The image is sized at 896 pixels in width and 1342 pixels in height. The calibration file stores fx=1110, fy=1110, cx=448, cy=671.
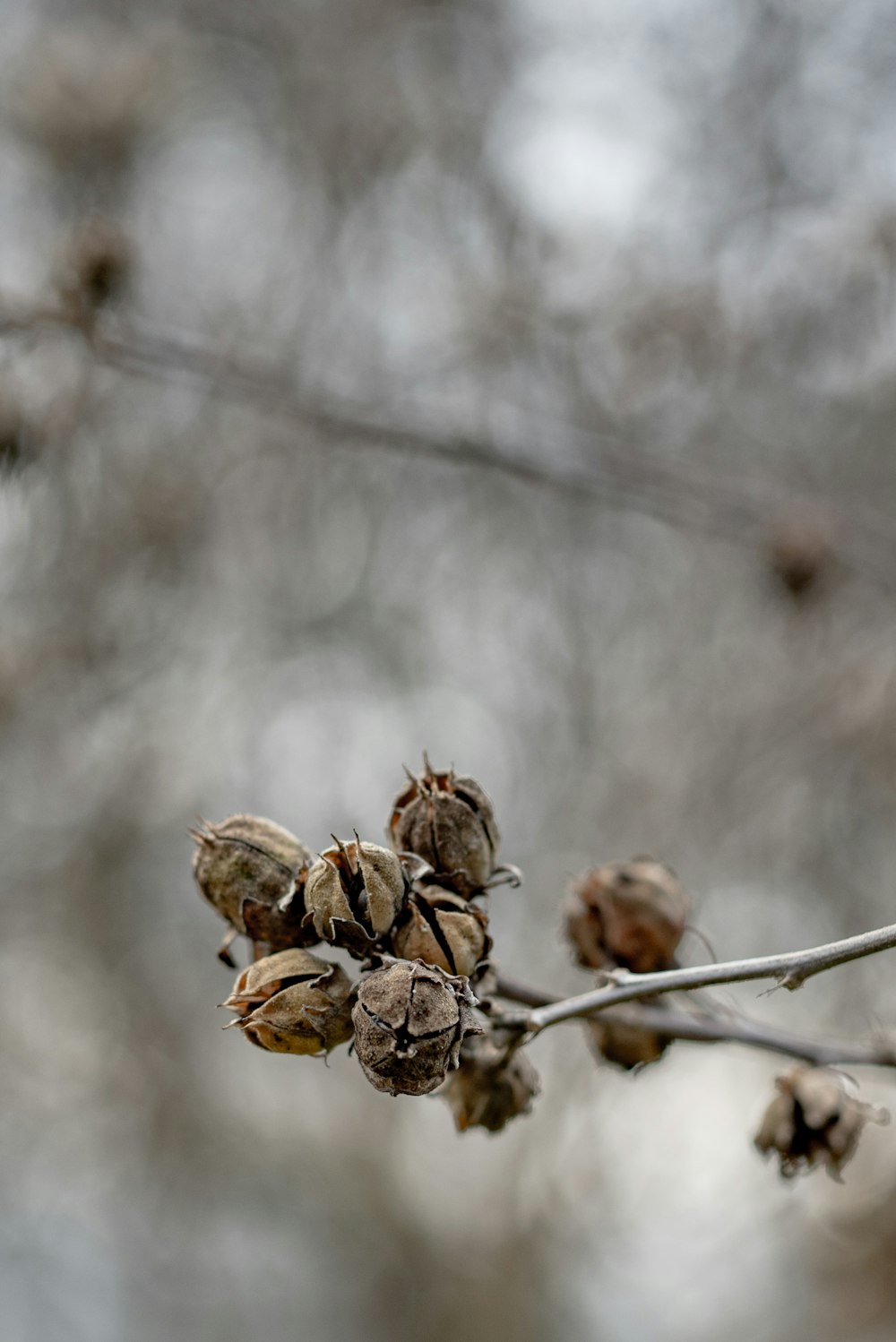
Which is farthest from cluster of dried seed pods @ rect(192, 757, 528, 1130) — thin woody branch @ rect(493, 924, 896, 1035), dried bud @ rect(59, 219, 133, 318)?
dried bud @ rect(59, 219, 133, 318)

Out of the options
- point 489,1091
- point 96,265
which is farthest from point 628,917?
point 96,265

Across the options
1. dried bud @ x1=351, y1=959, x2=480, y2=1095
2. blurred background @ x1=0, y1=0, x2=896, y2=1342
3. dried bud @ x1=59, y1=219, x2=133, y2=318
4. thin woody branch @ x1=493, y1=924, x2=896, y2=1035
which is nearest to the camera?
thin woody branch @ x1=493, y1=924, x2=896, y2=1035

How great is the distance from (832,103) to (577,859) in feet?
15.8

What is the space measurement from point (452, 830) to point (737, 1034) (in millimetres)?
546

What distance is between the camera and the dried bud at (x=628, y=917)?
1.84m

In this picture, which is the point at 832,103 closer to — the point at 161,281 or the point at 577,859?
the point at 161,281

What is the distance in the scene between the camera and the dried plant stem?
165cm

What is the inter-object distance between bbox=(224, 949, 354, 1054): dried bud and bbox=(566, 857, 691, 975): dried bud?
579 mm

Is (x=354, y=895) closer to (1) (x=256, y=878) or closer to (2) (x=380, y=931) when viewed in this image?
(2) (x=380, y=931)

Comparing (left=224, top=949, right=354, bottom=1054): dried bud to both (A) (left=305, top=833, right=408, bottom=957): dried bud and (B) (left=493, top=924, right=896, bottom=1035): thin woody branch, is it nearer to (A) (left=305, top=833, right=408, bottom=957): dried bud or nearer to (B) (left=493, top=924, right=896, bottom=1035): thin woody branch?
(A) (left=305, top=833, right=408, bottom=957): dried bud

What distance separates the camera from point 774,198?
5199 mm

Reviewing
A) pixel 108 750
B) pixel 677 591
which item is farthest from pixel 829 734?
pixel 108 750

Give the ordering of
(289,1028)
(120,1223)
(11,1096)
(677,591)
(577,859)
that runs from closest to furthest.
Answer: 1. (289,1028)
2. (677,591)
3. (577,859)
4. (11,1096)
5. (120,1223)

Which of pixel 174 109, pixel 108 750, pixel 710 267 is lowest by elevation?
pixel 108 750
